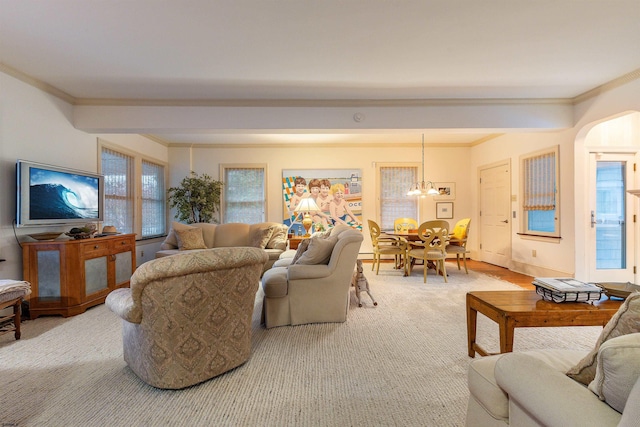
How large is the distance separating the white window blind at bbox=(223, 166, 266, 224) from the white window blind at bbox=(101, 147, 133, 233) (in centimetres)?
186

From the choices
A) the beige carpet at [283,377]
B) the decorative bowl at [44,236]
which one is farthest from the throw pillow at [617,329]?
Result: the decorative bowl at [44,236]

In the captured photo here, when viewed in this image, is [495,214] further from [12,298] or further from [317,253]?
[12,298]

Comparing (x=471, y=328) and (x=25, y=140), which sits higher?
(x=25, y=140)

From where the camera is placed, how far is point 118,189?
4.95 m

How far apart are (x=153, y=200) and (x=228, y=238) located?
182 centimetres

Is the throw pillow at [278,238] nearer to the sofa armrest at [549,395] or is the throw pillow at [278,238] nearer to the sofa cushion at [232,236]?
the sofa cushion at [232,236]

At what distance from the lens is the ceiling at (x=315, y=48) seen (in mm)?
2293

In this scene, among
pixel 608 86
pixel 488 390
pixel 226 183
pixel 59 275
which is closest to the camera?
pixel 488 390

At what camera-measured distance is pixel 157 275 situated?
168 centimetres

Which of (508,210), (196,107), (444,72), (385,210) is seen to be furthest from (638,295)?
(385,210)

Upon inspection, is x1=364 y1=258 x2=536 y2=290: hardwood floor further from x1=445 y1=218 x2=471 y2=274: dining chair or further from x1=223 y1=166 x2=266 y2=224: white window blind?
x1=223 y1=166 x2=266 y2=224: white window blind

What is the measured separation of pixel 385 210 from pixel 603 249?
3585mm

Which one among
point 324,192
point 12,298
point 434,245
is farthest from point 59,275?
point 434,245

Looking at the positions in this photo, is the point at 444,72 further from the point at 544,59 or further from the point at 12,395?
the point at 12,395
